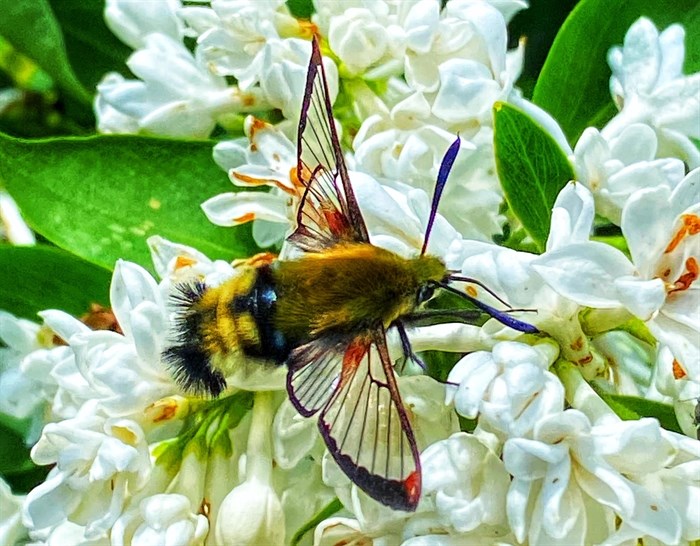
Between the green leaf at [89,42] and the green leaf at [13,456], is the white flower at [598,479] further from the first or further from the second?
the green leaf at [89,42]

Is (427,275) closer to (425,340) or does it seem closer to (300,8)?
(425,340)

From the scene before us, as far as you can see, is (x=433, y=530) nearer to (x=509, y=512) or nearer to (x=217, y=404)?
(x=509, y=512)

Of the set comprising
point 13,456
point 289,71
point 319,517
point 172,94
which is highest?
point 289,71

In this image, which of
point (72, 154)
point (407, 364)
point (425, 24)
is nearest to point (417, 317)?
point (407, 364)

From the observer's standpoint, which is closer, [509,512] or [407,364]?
[509,512]

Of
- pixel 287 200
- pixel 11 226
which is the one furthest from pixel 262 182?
pixel 11 226

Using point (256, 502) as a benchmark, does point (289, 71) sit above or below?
above
